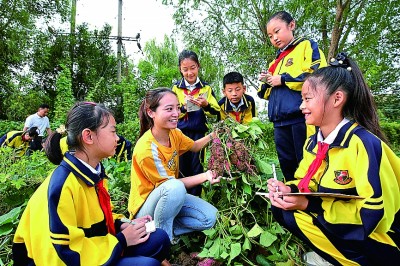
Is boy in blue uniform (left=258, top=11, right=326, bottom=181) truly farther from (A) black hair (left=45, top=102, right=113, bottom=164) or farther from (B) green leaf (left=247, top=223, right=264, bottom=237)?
(A) black hair (left=45, top=102, right=113, bottom=164)

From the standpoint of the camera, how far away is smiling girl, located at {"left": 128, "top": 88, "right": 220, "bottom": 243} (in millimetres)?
2305

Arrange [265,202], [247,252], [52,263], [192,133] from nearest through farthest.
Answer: [52,263], [247,252], [265,202], [192,133]

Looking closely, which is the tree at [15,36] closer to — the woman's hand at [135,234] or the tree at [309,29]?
the tree at [309,29]

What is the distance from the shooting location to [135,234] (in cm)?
190

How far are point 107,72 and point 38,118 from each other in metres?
8.61

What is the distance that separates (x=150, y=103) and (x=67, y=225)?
3.91ft

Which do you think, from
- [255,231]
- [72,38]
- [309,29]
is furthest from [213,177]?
[72,38]

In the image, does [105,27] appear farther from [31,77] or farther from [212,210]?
[212,210]

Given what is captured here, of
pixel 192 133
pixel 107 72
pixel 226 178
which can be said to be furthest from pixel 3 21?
pixel 226 178

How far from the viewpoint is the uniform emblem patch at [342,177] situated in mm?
1698

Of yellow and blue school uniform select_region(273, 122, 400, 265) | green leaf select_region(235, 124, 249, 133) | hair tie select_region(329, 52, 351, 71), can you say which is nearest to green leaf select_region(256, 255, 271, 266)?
yellow and blue school uniform select_region(273, 122, 400, 265)

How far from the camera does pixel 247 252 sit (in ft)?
7.81

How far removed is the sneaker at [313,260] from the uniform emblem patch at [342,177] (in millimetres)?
534

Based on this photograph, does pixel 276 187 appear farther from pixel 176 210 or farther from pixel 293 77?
pixel 293 77
